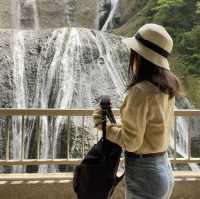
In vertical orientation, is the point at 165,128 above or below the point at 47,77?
above

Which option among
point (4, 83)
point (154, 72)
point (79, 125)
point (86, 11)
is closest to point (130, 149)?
point (154, 72)

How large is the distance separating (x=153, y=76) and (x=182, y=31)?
8.53 metres

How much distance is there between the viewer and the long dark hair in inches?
86.8

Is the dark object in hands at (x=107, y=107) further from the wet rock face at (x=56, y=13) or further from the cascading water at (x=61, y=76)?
the wet rock face at (x=56, y=13)

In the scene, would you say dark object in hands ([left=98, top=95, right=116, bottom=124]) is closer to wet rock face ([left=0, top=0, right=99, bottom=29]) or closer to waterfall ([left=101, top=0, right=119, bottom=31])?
waterfall ([left=101, top=0, right=119, bottom=31])

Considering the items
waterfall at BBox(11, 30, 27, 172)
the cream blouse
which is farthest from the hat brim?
waterfall at BBox(11, 30, 27, 172)

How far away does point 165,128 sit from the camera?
2246 mm

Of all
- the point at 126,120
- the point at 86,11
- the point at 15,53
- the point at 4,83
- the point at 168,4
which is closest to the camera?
the point at 126,120

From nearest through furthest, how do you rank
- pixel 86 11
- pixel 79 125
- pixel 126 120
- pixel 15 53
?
pixel 126 120
pixel 79 125
pixel 15 53
pixel 86 11

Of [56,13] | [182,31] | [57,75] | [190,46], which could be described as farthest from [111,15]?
[57,75]

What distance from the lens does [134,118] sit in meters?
2.15

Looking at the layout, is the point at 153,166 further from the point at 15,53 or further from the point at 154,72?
the point at 15,53

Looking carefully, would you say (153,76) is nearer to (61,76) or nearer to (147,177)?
(147,177)

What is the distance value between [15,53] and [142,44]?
22.6ft
